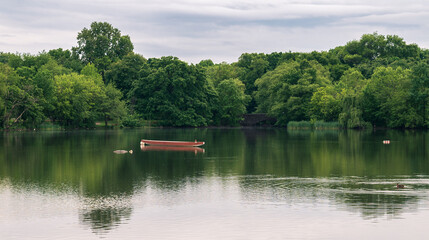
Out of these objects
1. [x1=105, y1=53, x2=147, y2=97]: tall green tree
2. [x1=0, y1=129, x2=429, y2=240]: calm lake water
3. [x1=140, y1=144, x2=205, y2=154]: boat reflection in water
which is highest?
[x1=105, y1=53, x2=147, y2=97]: tall green tree

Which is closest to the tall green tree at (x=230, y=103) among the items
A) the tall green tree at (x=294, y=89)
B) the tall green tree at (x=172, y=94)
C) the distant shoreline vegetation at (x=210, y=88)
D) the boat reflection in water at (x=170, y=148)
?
the distant shoreline vegetation at (x=210, y=88)

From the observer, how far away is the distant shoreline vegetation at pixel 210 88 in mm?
127062

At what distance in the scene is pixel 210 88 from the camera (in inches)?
6363

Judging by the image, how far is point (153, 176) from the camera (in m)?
43.2

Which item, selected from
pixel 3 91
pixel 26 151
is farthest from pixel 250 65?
pixel 26 151

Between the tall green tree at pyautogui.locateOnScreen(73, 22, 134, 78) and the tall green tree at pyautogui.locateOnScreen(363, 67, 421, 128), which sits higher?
the tall green tree at pyautogui.locateOnScreen(73, 22, 134, 78)

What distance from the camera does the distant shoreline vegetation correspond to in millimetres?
127062

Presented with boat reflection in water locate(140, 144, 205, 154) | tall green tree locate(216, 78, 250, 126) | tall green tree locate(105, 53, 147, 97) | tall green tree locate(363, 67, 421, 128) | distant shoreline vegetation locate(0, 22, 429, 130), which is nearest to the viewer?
boat reflection in water locate(140, 144, 205, 154)

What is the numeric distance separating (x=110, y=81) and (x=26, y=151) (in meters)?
93.8

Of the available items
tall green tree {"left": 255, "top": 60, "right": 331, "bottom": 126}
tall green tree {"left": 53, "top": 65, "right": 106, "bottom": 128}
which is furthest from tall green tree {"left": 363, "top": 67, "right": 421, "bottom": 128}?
tall green tree {"left": 53, "top": 65, "right": 106, "bottom": 128}

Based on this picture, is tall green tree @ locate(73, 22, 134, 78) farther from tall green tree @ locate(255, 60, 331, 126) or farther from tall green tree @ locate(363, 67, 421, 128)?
tall green tree @ locate(363, 67, 421, 128)

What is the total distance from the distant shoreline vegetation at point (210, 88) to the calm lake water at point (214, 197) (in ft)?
235

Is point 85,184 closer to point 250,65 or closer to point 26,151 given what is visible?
point 26,151

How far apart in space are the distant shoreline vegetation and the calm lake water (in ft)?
235
